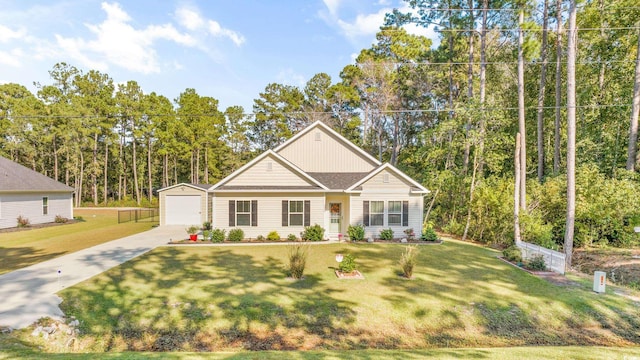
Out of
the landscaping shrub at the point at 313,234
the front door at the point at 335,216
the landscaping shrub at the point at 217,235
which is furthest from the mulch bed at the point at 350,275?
the landscaping shrub at the point at 217,235

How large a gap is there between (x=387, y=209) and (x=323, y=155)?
5.68 meters

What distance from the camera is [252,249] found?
13.5 meters

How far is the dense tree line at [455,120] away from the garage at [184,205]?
5.50 metres

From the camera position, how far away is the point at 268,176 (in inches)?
611

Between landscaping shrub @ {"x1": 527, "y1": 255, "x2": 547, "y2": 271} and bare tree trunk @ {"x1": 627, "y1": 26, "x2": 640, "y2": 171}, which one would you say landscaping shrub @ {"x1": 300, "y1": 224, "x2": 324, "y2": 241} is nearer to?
landscaping shrub @ {"x1": 527, "y1": 255, "x2": 547, "y2": 271}

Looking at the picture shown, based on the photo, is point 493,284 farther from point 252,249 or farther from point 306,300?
point 252,249

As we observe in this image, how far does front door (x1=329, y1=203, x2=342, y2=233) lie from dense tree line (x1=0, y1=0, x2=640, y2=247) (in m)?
6.47

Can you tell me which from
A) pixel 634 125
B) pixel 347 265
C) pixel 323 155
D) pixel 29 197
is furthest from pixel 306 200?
pixel 29 197

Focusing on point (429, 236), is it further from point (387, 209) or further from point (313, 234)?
point (313, 234)

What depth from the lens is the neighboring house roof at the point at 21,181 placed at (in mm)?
18405

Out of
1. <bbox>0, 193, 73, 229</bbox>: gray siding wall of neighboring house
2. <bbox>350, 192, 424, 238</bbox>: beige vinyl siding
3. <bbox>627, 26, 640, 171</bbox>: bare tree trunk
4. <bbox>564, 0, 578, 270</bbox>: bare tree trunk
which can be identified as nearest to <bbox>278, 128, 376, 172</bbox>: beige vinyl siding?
<bbox>350, 192, 424, 238</bbox>: beige vinyl siding

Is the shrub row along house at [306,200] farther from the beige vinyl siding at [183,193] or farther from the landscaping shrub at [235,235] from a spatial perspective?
the beige vinyl siding at [183,193]

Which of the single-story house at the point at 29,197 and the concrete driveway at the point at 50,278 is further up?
the single-story house at the point at 29,197

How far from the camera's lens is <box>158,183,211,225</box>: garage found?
2055 centimetres
